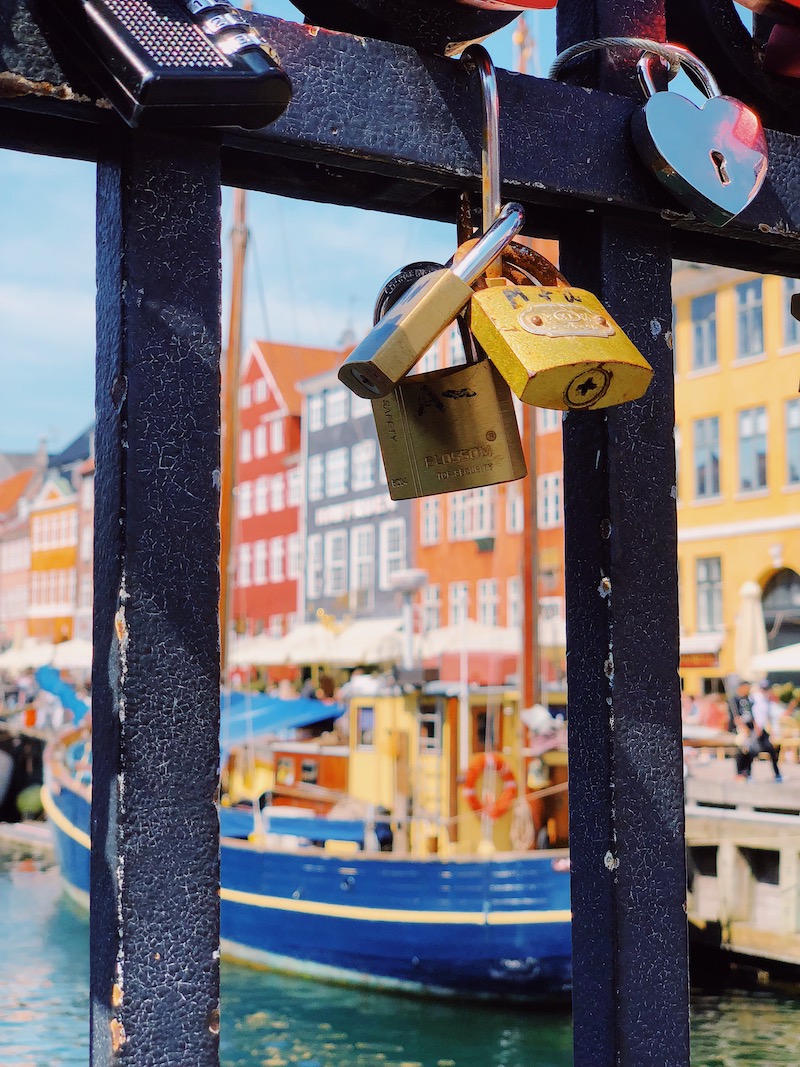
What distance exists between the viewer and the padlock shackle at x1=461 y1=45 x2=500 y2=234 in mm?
1047

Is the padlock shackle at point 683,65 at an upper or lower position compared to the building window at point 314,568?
lower

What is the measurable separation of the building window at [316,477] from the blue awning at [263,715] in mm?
20564

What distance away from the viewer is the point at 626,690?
1.10m

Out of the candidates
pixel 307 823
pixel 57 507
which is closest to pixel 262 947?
pixel 307 823

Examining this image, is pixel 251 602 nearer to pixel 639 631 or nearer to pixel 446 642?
pixel 446 642

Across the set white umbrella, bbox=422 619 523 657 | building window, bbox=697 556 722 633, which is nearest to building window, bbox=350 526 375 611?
building window, bbox=697 556 722 633

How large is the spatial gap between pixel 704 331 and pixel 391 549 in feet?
41.6

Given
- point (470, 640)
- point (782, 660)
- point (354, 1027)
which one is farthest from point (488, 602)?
point (354, 1027)

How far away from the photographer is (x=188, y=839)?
0.89 meters

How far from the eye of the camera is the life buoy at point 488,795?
40.9 feet

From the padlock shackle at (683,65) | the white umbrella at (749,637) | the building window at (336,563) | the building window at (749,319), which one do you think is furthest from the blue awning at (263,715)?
the building window at (336,563)

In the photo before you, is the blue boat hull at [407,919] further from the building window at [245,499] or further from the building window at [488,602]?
the building window at [245,499]

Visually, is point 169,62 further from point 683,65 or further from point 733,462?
point 733,462

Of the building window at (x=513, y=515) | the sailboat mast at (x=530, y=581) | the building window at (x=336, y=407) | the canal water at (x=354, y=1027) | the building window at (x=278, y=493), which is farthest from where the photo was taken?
the building window at (x=278, y=493)
